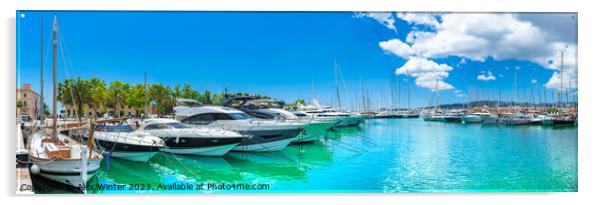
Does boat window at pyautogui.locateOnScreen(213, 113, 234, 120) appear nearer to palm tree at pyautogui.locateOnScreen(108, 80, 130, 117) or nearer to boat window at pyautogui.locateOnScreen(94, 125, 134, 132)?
boat window at pyautogui.locateOnScreen(94, 125, 134, 132)

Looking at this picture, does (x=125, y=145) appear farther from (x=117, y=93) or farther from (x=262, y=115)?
(x=262, y=115)

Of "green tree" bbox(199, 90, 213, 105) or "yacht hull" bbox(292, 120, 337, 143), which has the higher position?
"green tree" bbox(199, 90, 213, 105)

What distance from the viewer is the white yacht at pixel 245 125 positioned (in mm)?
8859

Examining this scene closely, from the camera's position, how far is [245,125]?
927 cm

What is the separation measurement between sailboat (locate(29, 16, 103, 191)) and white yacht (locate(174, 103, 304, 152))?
2.41m

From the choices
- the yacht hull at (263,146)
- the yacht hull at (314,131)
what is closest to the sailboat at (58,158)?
the yacht hull at (263,146)

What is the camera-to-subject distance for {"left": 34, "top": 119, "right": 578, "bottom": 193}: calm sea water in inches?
250

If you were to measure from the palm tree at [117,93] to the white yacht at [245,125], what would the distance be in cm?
133

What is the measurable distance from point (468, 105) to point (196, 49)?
17.9ft

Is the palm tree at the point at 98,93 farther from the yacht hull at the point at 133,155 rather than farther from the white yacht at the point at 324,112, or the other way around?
the white yacht at the point at 324,112

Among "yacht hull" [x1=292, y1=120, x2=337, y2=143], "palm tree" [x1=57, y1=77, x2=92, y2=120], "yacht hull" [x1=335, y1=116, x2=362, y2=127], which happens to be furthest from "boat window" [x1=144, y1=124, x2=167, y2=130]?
"yacht hull" [x1=335, y1=116, x2=362, y2=127]

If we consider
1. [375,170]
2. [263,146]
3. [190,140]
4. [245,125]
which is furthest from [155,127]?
[375,170]

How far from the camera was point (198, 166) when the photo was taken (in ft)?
24.6
